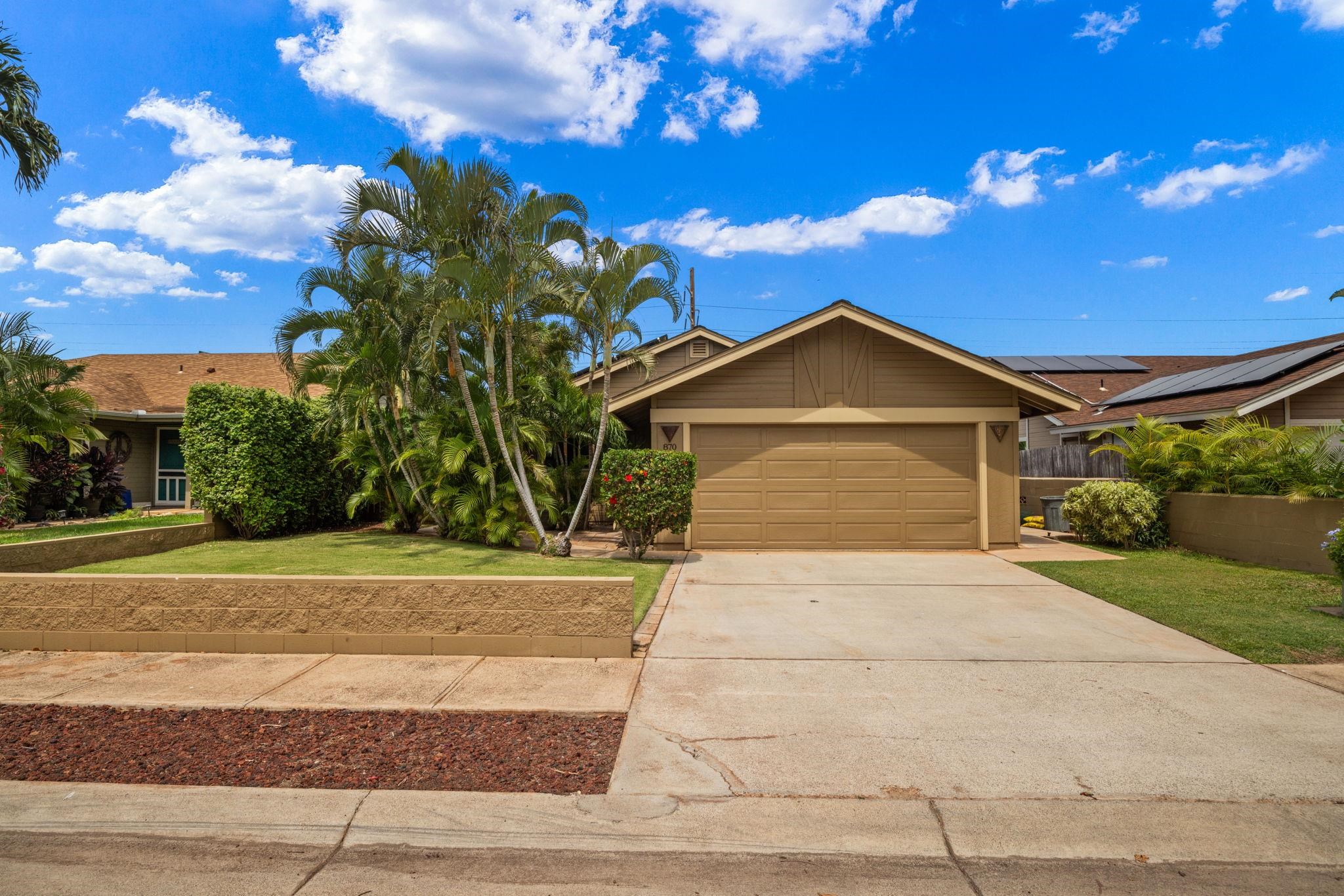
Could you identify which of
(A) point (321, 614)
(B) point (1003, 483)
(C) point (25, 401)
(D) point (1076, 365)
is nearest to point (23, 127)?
(C) point (25, 401)

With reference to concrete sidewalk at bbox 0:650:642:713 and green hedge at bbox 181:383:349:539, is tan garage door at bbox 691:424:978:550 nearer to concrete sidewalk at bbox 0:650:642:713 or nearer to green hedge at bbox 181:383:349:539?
green hedge at bbox 181:383:349:539

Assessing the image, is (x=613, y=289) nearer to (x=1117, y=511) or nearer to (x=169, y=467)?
(x=1117, y=511)

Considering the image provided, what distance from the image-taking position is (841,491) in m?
12.8

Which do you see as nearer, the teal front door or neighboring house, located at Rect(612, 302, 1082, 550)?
neighboring house, located at Rect(612, 302, 1082, 550)

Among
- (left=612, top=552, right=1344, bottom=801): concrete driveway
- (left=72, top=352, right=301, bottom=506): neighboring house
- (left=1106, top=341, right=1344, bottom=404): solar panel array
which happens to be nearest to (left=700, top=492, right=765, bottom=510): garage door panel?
(left=612, top=552, right=1344, bottom=801): concrete driveway

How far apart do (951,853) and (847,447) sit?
9863 mm

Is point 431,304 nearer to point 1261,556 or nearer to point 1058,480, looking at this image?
point 1261,556

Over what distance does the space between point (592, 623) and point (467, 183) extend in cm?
663

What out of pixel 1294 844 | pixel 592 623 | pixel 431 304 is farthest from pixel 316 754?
pixel 431 304

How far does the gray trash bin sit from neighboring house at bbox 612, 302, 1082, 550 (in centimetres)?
336

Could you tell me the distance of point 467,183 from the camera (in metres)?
10.1

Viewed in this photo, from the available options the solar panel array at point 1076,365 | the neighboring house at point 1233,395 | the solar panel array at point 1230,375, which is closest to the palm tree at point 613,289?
the neighboring house at point 1233,395

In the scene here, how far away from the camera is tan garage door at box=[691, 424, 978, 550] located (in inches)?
505

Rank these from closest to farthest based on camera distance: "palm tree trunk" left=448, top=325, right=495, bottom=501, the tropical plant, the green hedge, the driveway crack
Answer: the driveway crack < the tropical plant < "palm tree trunk" left=448, top=325, right=495, bottom=501 < the green hedge
